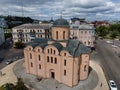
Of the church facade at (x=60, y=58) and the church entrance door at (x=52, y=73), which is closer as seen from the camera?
the church facade at (x=60, y=58)

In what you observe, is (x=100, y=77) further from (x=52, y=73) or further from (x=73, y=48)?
(x=52, y=73)

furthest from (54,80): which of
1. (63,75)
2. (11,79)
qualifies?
A: (11,79)

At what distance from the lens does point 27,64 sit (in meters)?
42.7

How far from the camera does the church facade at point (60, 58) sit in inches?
1384

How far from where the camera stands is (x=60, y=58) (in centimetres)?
3569

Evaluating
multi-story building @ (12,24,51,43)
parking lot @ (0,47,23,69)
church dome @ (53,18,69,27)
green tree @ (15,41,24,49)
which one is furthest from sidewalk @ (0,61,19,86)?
multi-story building @ (12,24,51,43)

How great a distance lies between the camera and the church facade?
1384 inches

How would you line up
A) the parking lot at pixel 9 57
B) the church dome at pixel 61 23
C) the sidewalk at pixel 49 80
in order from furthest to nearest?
the parking lot at pixel 9 57 → the church dome at pixel 61 23 → the sidewalk at pixel 49 80

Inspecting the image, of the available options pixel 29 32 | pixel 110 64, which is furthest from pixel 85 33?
pixel 29 32

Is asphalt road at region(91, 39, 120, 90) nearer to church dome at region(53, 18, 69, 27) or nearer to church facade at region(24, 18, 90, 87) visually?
church facade at region(24, 18, 90, 87)

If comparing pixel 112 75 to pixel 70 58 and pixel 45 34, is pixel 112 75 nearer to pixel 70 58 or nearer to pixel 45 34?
pixel 70 58

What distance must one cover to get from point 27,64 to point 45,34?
35.2 m

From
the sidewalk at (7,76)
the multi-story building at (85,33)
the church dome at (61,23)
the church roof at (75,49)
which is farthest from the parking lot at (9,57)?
the multi-story building at (85,33)

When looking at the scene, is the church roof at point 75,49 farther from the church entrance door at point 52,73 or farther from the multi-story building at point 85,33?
the multi-story building at point 85,33
